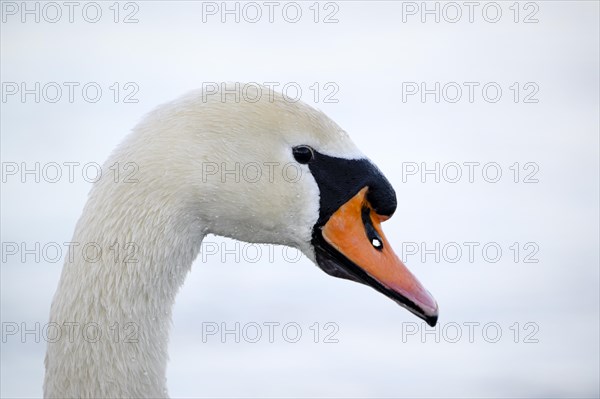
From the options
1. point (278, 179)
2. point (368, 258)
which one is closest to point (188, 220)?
point (278, 179)

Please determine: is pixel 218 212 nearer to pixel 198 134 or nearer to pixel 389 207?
pixel 198 134

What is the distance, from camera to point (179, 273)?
3.93m

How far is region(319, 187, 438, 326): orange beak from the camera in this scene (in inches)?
161

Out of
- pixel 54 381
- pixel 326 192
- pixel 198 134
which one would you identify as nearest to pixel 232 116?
pixel 198 134

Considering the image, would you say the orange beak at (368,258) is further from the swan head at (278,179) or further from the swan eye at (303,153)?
the swan eye at (303,153)

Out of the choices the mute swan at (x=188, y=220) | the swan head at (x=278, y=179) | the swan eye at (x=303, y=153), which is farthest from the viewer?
the swan eye at (x=303, y=153)

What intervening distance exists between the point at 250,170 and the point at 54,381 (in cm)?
102

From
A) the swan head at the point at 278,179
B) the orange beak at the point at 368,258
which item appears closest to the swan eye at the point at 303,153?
the swan head at the point at 278,179

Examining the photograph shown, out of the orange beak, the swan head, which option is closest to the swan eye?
the swan head

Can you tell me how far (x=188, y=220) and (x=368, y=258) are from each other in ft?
2.38

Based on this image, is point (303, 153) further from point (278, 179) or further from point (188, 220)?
point (188, 220)

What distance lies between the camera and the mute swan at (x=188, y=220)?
3707mm

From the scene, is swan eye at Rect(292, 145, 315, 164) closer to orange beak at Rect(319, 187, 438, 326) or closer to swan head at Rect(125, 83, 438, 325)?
swan head at Rect(125, 83, 438, 325)

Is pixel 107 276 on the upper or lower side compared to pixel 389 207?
lower
